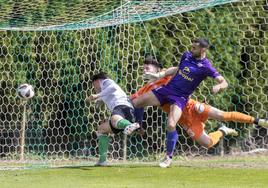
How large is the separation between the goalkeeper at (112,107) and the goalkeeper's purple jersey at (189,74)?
2.18 ft

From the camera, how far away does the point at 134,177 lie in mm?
8266

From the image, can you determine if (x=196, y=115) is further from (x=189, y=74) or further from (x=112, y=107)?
(x=112, y=107)

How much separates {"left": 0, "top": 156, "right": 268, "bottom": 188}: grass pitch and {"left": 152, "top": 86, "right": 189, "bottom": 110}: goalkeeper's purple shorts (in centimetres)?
87

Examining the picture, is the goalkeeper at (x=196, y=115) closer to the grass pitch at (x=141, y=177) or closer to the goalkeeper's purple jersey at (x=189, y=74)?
the goalkeeper's purple jersey at (x=189, y=74)

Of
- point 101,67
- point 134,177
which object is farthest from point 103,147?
point 101,67

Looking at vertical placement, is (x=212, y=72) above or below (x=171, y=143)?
above

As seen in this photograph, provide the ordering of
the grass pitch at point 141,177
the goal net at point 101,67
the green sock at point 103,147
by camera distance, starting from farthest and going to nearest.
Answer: the goal net at point 101,67 → the green sock at point 103,147 → the grass pitch at point 141,177

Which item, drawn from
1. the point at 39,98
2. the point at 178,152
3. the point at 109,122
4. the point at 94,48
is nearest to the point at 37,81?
the point at 39,98

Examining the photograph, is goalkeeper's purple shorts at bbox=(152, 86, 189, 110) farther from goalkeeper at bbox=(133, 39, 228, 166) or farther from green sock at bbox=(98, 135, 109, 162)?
green sock at bbox=(98, 135, 109, 162)

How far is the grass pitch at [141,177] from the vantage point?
24.8ft

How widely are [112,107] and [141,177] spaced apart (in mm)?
1738

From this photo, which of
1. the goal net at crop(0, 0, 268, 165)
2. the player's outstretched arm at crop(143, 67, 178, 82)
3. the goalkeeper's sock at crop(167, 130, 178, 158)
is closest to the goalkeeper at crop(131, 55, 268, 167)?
the goalkeeper's sock at crop(167, 130, 178, 158)

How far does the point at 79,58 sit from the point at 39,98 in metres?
1.06

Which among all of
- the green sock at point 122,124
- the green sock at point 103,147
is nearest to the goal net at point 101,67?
the green sock at point 103,147
